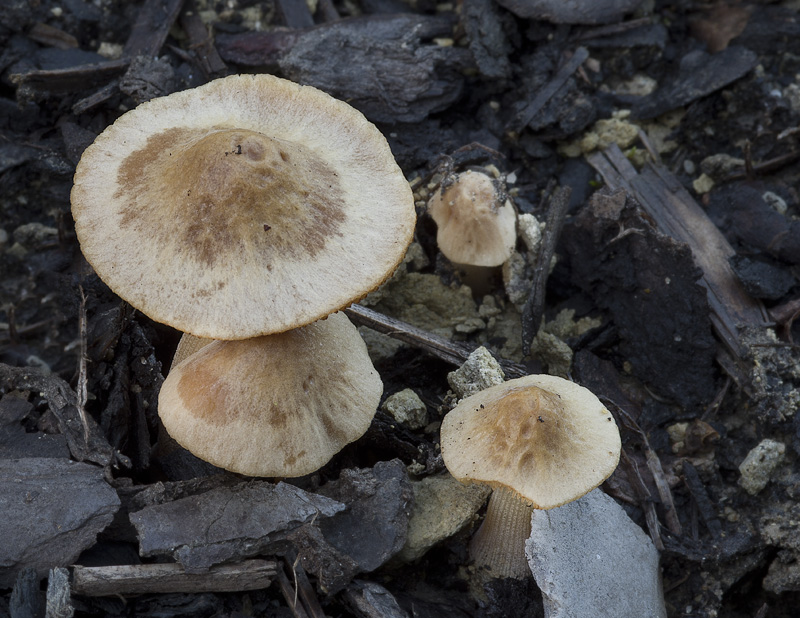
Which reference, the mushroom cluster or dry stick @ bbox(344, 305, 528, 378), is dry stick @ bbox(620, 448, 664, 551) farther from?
the mushroom cluster

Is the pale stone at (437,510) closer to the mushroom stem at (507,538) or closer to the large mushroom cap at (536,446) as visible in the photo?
the mushroom stem at (507,538)

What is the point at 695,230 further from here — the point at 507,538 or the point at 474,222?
the point at 507,538

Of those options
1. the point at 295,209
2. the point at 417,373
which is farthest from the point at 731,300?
the point at 295,209

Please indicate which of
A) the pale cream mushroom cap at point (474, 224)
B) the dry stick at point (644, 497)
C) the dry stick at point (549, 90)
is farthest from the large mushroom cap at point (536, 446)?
the dry stick at point (549, 90)

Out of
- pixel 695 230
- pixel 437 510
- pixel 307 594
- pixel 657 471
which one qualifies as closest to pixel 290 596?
pixel 307 594

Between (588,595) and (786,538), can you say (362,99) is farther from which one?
(786,538)

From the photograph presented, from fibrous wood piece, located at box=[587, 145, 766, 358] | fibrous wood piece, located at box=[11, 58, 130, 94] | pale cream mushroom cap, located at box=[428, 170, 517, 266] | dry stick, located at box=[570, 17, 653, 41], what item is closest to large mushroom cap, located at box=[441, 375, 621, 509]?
pale cream mushroom cap, located at box=[428, 170, 517, 266]
